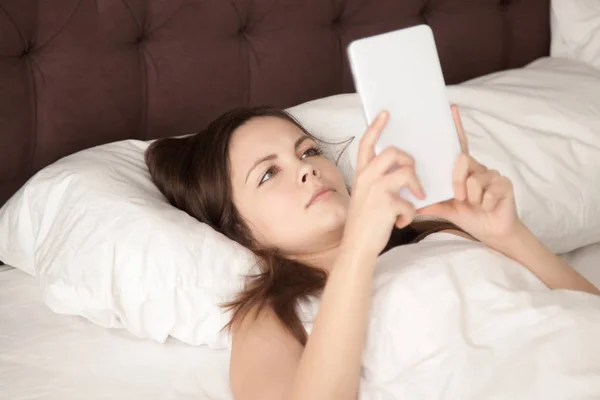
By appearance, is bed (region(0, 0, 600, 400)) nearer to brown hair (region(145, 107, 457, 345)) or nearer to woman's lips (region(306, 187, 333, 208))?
brown hair (region(145, 107, 457, 345))

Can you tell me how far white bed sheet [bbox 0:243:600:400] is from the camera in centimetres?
101

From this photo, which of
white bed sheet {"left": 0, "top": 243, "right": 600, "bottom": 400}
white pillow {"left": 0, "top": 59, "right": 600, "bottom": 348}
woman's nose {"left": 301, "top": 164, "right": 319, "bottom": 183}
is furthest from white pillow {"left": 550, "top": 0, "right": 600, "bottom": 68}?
white bed sheet {"left": 0, "top": 243, "right": 600, "bottom": 400}

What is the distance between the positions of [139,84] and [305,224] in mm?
520

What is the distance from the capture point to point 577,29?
1692 mm

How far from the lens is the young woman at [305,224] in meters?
0.87

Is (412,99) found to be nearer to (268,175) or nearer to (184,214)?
(268,175)

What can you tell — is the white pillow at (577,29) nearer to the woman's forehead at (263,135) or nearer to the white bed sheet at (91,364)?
the woman's forehead at (263,135)

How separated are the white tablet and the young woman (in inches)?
0.8

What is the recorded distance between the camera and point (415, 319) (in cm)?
95

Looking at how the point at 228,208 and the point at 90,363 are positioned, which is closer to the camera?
the point at 90,363

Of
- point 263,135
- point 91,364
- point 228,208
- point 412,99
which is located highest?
point 412,99

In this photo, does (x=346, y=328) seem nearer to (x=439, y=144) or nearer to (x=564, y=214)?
(x=439, y=144)

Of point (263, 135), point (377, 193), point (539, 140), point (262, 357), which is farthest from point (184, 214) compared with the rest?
point (539, 140)

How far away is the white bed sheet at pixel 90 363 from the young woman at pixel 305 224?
10 cm
